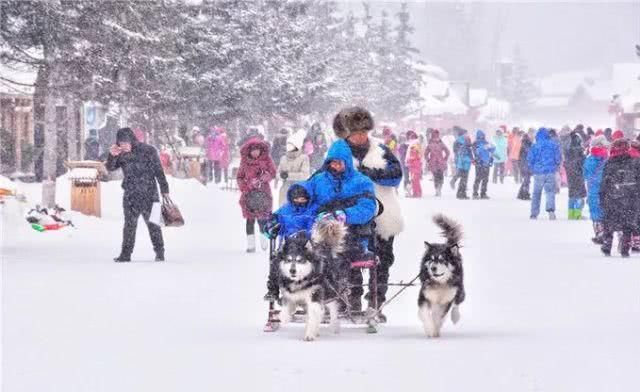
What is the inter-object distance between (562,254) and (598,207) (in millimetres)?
1714

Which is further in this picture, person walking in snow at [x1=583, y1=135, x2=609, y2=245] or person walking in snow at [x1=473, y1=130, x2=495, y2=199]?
person walking in snow at [x1=473, y1=130, x2=495, y2=199]

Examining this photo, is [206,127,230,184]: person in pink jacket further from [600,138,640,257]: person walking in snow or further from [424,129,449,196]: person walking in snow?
[600,138,640,257]: person walking in snow

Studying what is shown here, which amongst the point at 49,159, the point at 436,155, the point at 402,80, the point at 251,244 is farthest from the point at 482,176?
the point at 402,80

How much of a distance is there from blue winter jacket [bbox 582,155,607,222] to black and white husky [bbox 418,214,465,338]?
10.6 metres

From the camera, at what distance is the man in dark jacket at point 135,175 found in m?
19.0

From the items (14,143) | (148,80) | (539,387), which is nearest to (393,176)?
(539,387)

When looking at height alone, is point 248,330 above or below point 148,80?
below

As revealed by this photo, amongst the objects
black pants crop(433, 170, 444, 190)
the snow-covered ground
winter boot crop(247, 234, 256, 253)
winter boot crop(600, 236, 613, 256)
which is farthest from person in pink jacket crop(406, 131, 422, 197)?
winter boot crop(247, 234, 256, 253)

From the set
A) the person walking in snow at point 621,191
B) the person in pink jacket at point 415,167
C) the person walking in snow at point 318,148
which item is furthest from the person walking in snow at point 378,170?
the person walking in snow at point 318,148

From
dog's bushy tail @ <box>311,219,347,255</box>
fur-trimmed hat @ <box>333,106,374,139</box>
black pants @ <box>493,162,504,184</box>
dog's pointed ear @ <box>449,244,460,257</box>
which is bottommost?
black pants @ <box>493,162,504,184</box>

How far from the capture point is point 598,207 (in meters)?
22.2

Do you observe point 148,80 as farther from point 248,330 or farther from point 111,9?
point 248,330

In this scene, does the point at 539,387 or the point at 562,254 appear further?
the point at 562,254

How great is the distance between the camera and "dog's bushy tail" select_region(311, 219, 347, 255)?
453 inches
